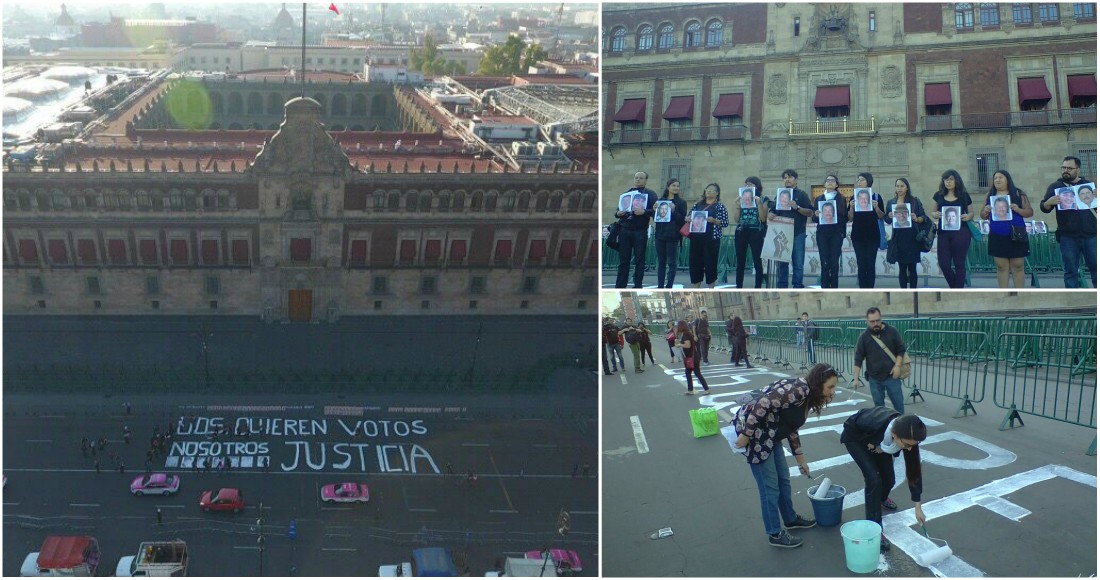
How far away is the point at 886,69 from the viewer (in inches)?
1609

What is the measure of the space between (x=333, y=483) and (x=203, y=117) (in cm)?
6592

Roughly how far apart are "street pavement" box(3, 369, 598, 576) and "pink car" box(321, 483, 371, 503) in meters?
0.25

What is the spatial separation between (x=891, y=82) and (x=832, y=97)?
7.27 feet

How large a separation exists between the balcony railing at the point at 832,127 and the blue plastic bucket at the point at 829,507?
3126 cm

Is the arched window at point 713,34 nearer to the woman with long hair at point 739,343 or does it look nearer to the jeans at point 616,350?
the woman with long hair at point 739,343

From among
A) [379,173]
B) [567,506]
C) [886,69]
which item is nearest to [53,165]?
[379,173]

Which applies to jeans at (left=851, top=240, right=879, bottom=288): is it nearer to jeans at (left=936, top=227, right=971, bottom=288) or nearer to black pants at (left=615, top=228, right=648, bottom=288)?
jeans at (left=936, top=227, right=971, bottom=288)

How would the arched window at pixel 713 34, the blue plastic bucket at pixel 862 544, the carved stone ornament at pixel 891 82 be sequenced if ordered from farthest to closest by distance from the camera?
the arched window at pixel 713 34 < the carved stone ornament at pixel 891 82 < the blue plastic bucket at pixel 862 544

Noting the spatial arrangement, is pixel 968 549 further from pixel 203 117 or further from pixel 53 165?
pixel 203 117

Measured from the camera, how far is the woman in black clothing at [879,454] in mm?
10500

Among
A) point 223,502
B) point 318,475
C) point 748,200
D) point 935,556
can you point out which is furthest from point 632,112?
point 935,556

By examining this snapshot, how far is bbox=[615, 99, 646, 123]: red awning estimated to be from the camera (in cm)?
4253

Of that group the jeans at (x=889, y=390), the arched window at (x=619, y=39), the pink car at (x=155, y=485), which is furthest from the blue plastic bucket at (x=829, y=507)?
the arched window at (x=619, y=39)

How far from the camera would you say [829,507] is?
11.3m
